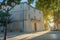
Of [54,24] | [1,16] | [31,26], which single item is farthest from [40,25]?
[1,16]

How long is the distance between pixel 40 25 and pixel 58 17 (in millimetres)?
6862

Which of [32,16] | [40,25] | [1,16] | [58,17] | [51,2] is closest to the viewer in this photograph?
[51,2]

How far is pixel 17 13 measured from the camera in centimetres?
3484

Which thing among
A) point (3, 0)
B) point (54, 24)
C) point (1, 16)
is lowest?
point (54, 24)

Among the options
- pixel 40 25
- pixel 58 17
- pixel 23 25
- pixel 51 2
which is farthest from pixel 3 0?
Answer: pixel 58 17

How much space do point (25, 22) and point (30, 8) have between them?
3495 mm

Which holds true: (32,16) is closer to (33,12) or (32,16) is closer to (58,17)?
(33,12)

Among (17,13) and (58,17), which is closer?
(17,13)

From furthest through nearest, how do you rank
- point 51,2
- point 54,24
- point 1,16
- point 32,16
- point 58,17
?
point 54,24 < point 58,17 < point 32,16 < point 1,16 < point 51,2

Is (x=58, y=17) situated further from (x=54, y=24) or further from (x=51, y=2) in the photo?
(x=51, y=2)

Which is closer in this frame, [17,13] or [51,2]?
[51,2]

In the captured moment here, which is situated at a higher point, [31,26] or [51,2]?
[51,2]

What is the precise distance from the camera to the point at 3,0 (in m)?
11.2

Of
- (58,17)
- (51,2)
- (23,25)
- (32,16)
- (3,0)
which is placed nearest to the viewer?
(51,2)
